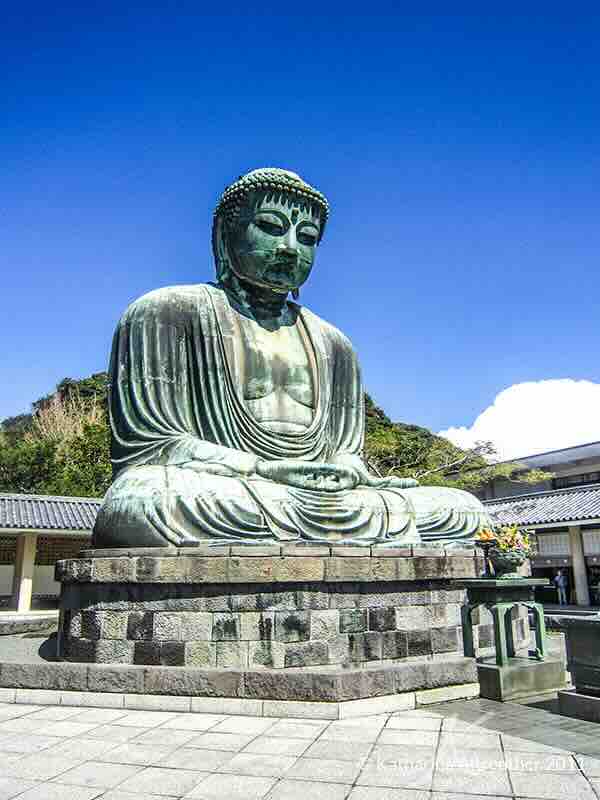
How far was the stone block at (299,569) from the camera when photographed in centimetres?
569

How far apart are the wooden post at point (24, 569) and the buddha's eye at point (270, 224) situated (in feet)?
43.1

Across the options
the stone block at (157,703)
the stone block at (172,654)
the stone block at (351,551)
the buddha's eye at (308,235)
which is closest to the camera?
the stone block at (157,703)

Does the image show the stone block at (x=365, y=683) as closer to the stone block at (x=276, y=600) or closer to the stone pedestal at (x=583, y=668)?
the stone block at (x=276, y=600)

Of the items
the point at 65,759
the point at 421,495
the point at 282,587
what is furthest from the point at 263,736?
the point at 421,495

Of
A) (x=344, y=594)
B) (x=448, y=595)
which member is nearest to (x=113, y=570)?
(x=344, y=594)

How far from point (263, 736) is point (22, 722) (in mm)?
1759

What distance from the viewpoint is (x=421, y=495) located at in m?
7.43

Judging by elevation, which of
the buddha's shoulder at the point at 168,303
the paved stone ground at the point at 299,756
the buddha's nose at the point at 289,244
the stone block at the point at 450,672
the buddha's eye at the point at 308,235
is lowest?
the paved stone ground at the point at 299,756

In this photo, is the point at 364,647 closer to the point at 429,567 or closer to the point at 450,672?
the point at 450,672

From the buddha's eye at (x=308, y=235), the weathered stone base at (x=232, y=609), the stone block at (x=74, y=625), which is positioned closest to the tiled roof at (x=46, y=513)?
the buddha's eye at (x=308, y=235)

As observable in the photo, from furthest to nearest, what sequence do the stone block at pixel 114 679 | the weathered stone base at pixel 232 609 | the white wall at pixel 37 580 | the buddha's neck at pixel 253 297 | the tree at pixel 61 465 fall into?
A: the tree at pixel 61 465, the white wall at pixel 37 580, the buddha's neck at pixel 253 297, the weathered stone base at pixel 232 609, the stone block at pixel 114 679

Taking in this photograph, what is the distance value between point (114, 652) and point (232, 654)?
3.30ft

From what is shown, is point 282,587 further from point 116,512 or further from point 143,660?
point 116,512

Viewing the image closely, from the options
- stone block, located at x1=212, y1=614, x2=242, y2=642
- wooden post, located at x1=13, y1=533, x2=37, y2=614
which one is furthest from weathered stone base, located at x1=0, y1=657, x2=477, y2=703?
wooden post, located at x1=13, y1=533, x2=37, y2=614
